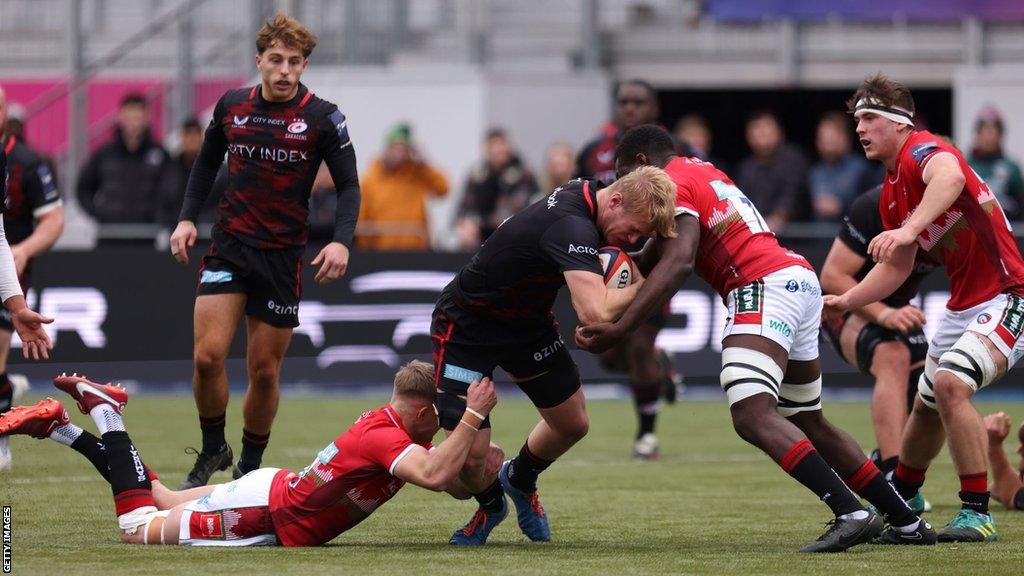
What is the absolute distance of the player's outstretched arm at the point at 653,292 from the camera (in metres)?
7.44

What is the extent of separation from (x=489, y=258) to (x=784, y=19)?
45.9 ft

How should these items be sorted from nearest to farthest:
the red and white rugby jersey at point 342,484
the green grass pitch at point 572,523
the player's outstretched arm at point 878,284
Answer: the green grass pitch at point 572,523
the red and white rugby jersey at point 342,484
the player's outstretched arm at point 878,284

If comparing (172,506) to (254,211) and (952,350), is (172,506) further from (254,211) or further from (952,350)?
(952,350)

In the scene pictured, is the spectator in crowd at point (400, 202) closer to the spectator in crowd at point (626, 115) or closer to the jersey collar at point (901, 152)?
the spectator in crowd at point (626, 115)

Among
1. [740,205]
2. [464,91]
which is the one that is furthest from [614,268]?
[464,91]

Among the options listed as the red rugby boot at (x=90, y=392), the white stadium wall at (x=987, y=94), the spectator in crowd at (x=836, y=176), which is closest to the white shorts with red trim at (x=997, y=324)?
the red rugby boot at (x=90, y=392)

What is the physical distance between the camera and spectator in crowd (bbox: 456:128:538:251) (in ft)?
59.3

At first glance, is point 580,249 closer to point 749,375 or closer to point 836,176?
point 749,375

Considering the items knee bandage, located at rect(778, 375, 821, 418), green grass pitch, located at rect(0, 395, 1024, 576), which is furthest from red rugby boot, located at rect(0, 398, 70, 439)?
knee bandage, located at rect(778, 375, 821, 418)

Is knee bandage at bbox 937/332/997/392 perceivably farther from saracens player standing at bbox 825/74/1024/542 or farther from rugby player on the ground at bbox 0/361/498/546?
rugby player on the ground at bbox 0/361/498/546

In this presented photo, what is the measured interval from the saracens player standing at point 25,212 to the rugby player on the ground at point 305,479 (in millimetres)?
3191

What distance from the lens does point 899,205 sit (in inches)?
328

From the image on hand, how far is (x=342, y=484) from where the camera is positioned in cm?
758

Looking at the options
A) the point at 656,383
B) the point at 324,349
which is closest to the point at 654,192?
the point at 656,383
